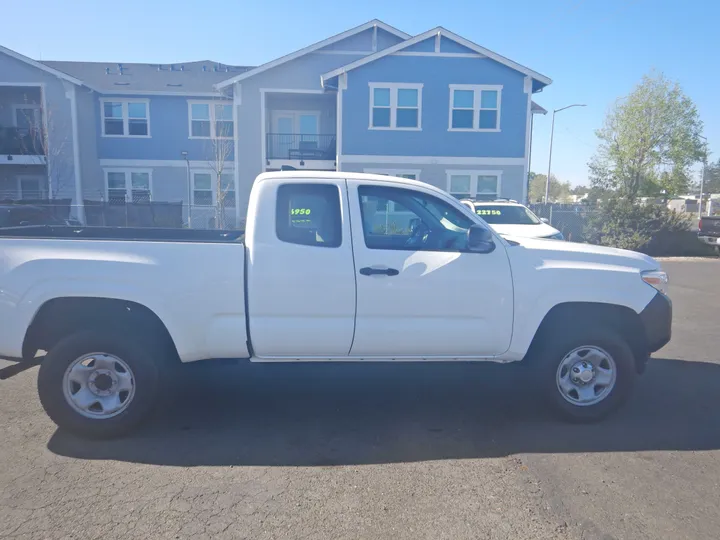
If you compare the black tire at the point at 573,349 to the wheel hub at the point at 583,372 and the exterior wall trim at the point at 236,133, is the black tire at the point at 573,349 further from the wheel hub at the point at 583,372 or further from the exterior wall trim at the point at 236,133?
the exterior wall trim at the point at 236,133

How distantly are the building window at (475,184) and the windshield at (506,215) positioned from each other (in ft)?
25.2

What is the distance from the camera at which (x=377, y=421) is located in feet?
14.8

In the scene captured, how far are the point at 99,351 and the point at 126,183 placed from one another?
2284cm

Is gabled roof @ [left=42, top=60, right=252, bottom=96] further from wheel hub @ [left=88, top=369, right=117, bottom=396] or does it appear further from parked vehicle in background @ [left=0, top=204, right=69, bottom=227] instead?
wheel hub @ [left=88, top=369, right=117, bottom=396]

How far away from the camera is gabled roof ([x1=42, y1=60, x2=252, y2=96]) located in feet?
77.9

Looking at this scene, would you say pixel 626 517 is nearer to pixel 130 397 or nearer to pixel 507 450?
pixel 507 450

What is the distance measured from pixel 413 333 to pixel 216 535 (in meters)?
1.97

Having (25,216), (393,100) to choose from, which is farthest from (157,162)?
(393,100)

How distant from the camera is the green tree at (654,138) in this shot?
4384 centimetres

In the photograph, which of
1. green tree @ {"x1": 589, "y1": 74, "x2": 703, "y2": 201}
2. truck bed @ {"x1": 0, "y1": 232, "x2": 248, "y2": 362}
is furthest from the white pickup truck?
green tree @ {"x1": 589, "y1": 74, "x2": 703, "y2": 201}

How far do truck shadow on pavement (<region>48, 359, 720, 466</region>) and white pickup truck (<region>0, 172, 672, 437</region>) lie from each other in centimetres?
20

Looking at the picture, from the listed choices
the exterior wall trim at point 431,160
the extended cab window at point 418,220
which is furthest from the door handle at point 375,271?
the exterior wall trim at point 431,160

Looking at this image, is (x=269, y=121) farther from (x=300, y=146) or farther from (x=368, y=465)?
(x=368, y=465)

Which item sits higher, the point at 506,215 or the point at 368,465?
the point at 506,215
